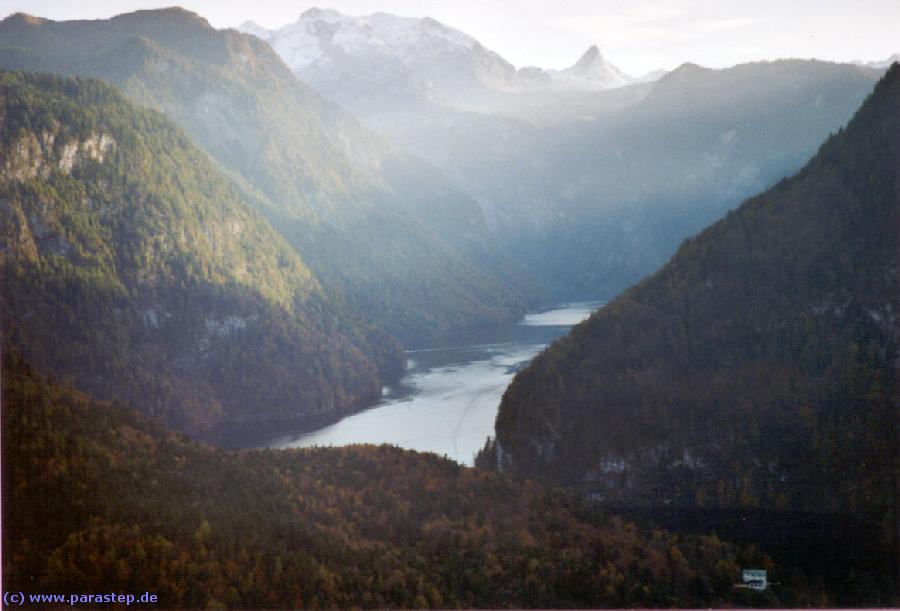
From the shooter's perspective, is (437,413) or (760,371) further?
(437,413)

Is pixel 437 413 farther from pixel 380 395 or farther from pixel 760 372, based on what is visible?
pixel 760 372

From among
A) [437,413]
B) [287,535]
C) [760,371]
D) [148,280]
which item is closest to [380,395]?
[437,413]

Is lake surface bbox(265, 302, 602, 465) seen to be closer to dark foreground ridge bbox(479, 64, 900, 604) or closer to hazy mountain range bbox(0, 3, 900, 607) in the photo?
hazy mountain range bbox(0, 3, 900, 607)

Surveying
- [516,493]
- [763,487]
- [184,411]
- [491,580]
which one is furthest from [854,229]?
[184,411]

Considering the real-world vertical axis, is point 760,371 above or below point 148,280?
below

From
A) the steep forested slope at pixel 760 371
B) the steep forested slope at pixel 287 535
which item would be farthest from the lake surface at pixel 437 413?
the steep forested slope at pixel 287 535

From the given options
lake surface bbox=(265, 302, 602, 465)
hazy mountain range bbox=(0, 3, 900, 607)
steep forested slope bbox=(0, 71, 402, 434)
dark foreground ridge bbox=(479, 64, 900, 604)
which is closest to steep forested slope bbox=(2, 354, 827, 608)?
hazy mountain range bbox=(0, 3, 900, 607)

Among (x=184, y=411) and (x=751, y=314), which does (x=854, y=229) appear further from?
(x=184, y=411)
